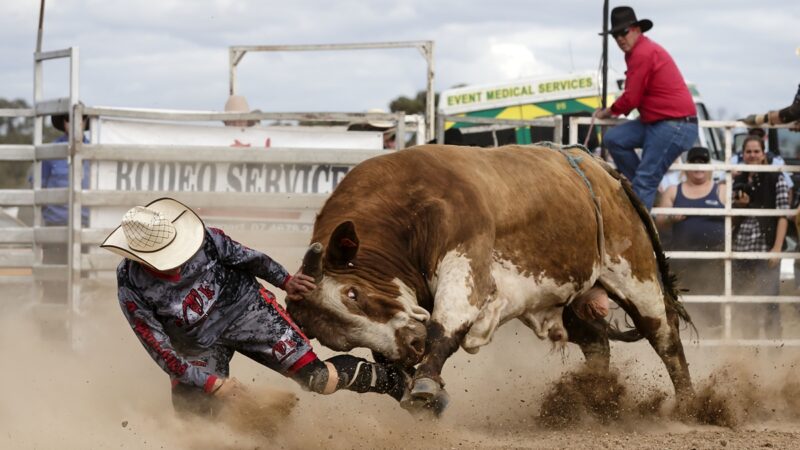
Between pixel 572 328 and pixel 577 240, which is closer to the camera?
pixel 577 240

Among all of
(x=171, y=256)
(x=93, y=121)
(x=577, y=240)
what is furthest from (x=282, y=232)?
(x=171, y=256)

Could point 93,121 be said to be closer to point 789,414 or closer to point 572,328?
point 572,328

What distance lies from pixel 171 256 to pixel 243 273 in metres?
0.53

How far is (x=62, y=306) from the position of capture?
8.58 metres

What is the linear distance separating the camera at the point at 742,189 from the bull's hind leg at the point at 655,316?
8.33 ft

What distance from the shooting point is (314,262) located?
16.1 feet

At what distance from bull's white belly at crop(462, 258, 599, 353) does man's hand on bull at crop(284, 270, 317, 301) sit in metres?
0.78

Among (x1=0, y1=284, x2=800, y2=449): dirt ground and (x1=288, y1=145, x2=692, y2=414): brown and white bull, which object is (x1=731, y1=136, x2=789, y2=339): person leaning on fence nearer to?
(x1=0, y1=284, x2=800, y2=449): dirt ground

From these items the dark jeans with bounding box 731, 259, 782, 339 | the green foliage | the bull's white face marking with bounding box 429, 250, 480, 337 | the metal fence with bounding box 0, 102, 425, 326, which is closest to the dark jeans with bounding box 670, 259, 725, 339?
the dark jeans with bounding box 731, 259, 782, 339

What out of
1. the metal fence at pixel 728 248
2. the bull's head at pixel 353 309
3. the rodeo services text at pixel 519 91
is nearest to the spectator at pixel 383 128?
the metal fence at pixel 728 248

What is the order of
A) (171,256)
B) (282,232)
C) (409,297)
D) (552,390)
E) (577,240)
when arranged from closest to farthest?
(171,256), (409,297), (577,240), (552,390), (282,232)

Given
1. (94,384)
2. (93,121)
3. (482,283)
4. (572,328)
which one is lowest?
(94,384)

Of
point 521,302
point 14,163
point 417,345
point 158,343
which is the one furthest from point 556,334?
point 14,163

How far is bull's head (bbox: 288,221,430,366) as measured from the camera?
4.95 meters
